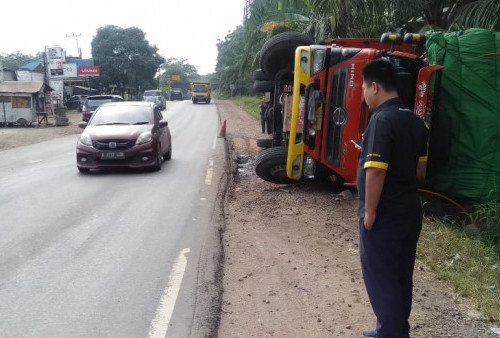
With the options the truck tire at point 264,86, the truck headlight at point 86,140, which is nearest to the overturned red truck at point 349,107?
the truck tire at point 264,86

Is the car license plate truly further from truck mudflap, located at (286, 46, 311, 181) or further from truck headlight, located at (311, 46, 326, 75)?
truck headlight, located at (311, 46, 326, 75)

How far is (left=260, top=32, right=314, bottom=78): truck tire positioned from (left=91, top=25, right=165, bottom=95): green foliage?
157 feet

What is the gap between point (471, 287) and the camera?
14.4 feet

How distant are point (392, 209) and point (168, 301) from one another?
2203 millimetres

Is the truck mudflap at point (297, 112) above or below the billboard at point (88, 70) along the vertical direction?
below

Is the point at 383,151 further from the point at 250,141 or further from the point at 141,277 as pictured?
the point at 250,141

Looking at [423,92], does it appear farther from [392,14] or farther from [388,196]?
[392,14]

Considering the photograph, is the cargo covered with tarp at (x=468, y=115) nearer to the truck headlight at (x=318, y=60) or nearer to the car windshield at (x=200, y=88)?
the truck headlight at (x=318, y=60)

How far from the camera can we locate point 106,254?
5.39 metres

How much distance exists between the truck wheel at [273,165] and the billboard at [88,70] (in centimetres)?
4578

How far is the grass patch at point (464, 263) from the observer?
4.20 metres

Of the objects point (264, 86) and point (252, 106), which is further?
point (252, 106)

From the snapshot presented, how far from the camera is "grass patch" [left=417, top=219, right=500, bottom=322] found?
420 centimetres

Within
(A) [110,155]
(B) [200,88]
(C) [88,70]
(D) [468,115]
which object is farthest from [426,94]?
(B) [200,88]
